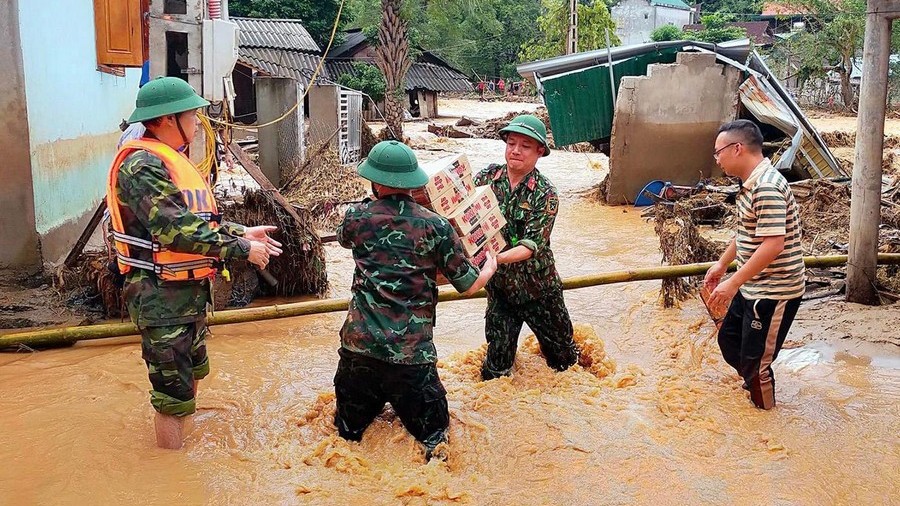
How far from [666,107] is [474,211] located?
995 cm

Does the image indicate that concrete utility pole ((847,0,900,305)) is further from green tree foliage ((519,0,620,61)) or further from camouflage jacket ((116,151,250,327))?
green tree foliage ((519,0,620,61))

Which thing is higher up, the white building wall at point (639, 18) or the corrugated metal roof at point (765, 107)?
the white building wall at point (639, 18)

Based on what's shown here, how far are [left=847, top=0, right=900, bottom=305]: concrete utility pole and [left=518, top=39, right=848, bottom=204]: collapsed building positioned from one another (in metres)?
6.71

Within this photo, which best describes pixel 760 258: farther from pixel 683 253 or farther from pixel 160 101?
pixel 160 101

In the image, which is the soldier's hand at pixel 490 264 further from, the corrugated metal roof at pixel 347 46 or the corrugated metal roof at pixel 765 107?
the corrugated metal roof at pixel 347 46

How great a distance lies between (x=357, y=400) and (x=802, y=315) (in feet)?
13.7

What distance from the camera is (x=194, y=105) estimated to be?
367cm

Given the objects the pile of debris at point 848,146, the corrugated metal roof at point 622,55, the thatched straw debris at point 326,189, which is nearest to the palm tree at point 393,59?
the thatched straw debris at point 326,189

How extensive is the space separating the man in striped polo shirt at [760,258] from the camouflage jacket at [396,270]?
1656 mm

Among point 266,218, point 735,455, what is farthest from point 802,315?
point 266,218

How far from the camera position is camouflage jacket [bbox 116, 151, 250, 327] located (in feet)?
11.5

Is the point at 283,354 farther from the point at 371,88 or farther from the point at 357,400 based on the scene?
the point at 371,88

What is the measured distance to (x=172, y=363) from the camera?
12.4ft

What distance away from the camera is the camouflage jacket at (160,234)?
3.52 meters
